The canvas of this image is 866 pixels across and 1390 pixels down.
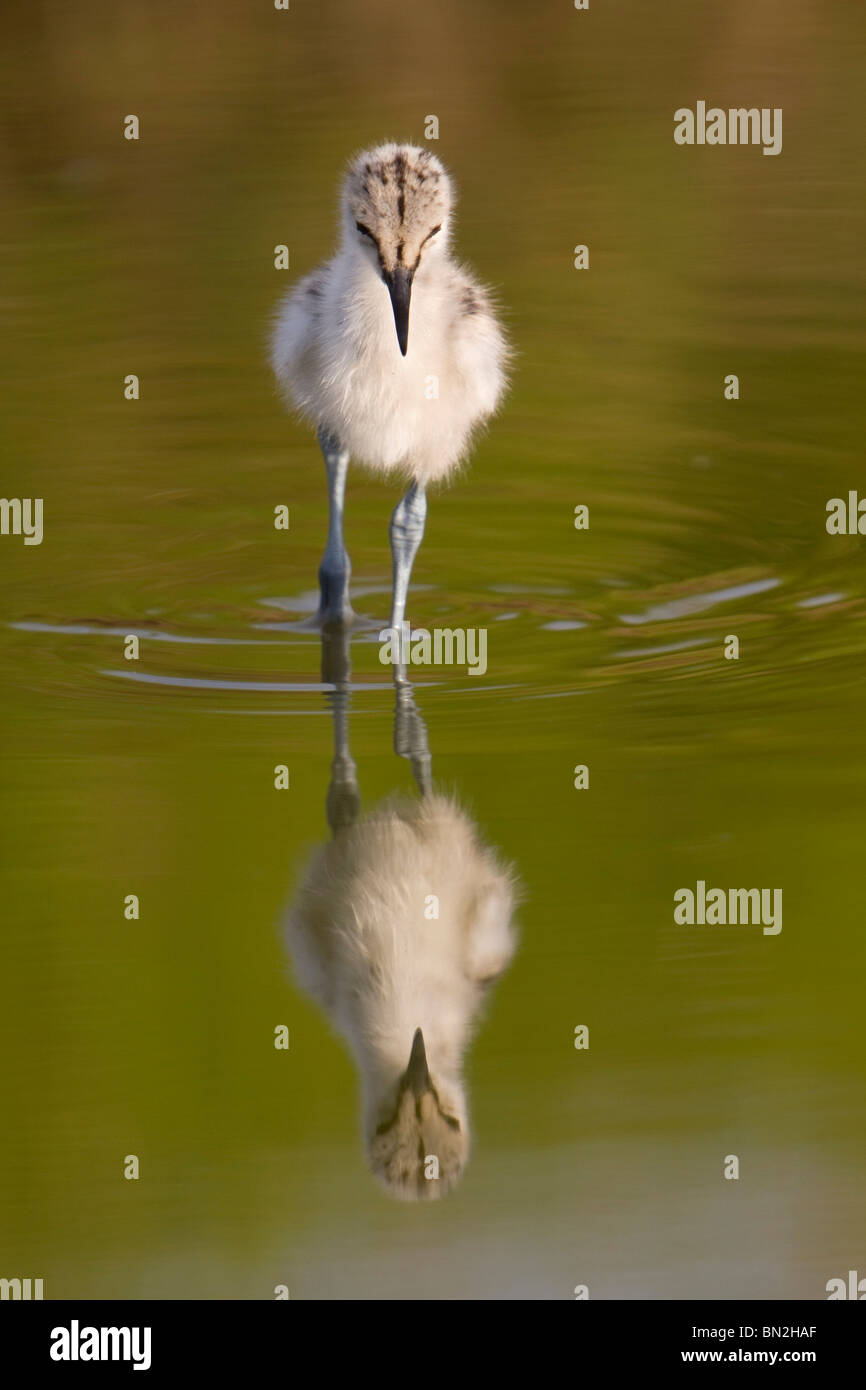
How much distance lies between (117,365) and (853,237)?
346 centimetres

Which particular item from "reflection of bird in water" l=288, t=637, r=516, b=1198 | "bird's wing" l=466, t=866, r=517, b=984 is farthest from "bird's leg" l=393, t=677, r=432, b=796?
"bird's wing" l=466, t=866, r=517, b=984

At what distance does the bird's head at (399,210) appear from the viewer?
4.90 m

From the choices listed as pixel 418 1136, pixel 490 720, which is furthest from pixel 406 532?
pixel 418 1136

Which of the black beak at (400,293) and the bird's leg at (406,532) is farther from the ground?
the black beak at (400,293)

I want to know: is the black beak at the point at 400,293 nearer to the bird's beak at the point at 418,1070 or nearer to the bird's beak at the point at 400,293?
the bird's beak at the point at 400,293

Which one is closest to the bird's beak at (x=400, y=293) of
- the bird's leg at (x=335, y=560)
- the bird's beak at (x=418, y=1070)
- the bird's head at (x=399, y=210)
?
the bird's head at (x=399, y=210)

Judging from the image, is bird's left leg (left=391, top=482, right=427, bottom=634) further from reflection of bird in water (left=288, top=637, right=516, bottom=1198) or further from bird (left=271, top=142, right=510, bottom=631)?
reflection of bird in water (left=288, top=637, right=516, bottom=1198)

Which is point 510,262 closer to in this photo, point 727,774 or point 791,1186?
point 727,774

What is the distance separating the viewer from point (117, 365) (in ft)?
27.3

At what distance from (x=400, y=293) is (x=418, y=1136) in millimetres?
2170

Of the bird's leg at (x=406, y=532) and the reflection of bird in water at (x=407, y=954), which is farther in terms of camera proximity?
the bird's leg at (x=406, y=532)

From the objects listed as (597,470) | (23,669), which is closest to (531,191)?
(597,470)

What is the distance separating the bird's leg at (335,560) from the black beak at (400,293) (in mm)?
807

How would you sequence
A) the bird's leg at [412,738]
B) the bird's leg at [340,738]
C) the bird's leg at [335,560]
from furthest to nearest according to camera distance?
the bird's leg at [335,560] < the bird's leg at [412,738] < the bird's leg at [340,738]
